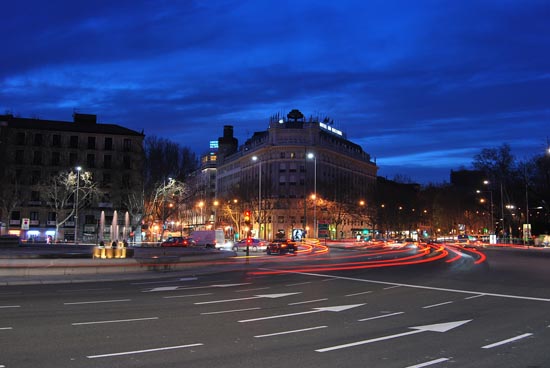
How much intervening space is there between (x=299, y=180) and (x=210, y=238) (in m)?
58.5

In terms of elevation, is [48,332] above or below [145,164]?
below

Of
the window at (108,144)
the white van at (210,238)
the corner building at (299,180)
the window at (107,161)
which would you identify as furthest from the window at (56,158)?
the white van at (210,238)

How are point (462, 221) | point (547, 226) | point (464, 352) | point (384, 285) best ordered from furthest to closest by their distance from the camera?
point (462, 221) < point (547, 226) < point (384, 285) < point (464, 352)

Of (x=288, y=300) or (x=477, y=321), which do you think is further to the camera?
(x=288, y=300)

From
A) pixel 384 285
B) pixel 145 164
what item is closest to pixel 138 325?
pixel 384 285

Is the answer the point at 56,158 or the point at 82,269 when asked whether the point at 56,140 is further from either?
the point at 82,269

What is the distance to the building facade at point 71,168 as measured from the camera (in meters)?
75.0

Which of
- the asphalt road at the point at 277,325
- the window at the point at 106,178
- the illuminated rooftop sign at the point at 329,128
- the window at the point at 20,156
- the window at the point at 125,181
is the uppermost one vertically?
the illuminated rooftop sign at the point at 329,128

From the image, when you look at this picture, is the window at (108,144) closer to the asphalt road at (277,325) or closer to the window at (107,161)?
the window at (107,161)

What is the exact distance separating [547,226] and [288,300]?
308 ft

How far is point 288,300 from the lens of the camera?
53.9 ft

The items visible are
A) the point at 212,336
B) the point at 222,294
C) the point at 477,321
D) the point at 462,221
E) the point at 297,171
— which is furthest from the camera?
the point at 462,221

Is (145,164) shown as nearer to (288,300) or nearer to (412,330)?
(288,300)

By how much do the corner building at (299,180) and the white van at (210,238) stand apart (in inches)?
→ 1366
